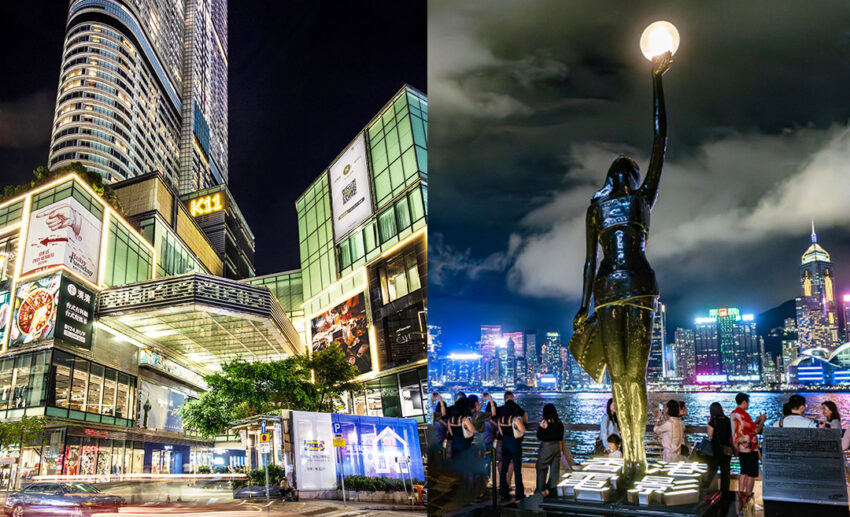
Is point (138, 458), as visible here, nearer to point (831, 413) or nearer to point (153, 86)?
point (831, 413)

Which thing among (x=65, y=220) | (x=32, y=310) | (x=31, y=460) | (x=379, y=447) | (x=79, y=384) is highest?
(x=65, y=220)

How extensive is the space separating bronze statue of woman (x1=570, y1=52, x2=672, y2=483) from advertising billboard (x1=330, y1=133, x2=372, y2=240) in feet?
33.3

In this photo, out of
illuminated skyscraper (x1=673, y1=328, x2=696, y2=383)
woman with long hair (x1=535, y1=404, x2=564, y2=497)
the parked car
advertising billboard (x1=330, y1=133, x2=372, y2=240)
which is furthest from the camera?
advertising billboard (x1=330, y1=133, x2=372, y2=240)

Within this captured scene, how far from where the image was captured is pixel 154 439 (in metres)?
14.3

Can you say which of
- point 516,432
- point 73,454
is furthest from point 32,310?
point 516,432

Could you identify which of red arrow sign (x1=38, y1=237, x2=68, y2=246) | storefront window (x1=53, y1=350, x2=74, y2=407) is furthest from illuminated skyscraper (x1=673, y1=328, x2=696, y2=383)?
storefront window (x1=53, y1=350, x2=74, y2=407)

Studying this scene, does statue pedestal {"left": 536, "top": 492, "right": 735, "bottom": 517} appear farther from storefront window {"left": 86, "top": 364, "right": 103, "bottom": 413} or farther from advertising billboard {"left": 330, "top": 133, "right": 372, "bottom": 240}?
storefront window {"left": 86, "top": 364, "right": 103, "bottom": 413}

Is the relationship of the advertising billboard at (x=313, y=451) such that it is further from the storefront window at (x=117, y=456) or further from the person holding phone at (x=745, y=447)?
the storefront window at (x=117, y=456)

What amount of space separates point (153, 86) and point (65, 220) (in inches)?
2006

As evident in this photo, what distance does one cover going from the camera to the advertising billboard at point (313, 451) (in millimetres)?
6867

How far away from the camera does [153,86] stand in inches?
2110

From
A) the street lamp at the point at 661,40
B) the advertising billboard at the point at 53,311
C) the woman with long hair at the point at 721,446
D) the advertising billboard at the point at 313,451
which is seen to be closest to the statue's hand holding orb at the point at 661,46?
the street lamp at the point at 661,40

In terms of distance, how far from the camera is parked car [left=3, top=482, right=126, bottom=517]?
4859 millimetres

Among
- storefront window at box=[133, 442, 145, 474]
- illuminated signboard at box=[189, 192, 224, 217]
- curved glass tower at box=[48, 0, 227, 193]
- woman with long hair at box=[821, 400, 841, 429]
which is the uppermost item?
curved glass tower at box=[48, 0, 227, 193]
